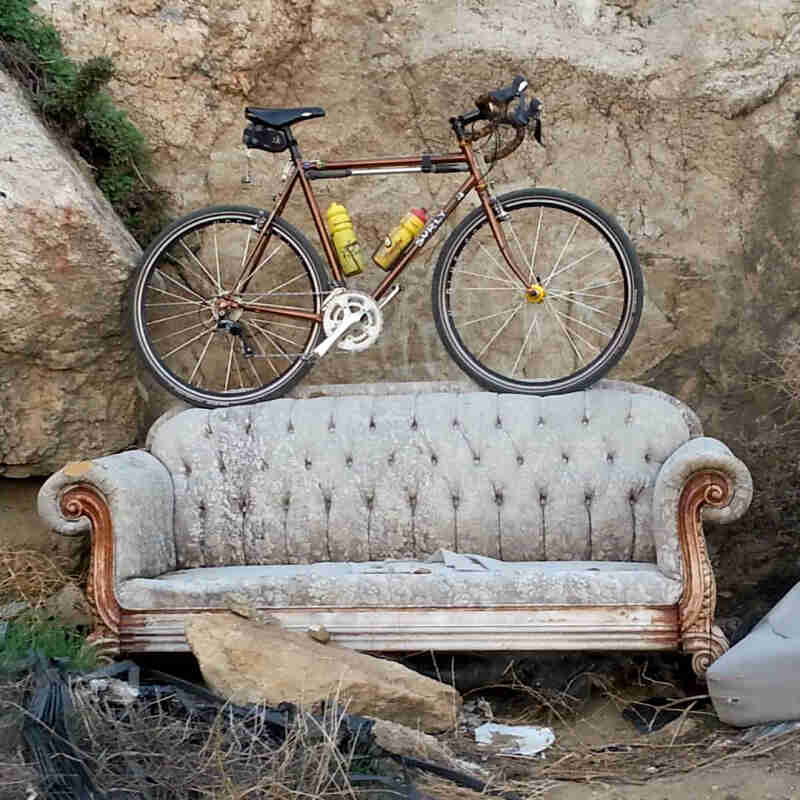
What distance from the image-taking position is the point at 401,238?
219 inches

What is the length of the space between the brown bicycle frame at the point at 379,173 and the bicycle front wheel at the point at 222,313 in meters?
0.07

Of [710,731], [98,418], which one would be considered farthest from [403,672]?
[98,418]

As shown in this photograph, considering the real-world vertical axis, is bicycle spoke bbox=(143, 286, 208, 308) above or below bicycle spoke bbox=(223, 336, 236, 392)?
above

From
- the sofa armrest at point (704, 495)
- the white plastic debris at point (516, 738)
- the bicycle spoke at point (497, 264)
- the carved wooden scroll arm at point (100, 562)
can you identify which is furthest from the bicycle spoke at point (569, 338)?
the carved wooden scroll arm at point (100, 562)

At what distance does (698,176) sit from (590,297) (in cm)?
81

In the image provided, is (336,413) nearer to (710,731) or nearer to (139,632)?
(139,632)

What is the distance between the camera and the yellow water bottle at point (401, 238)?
18.2 ft

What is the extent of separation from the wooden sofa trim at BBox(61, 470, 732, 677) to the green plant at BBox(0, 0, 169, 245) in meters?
2.27

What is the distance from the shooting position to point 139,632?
4691 millimetres

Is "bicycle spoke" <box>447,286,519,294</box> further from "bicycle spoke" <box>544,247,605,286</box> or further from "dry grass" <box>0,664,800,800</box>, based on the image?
"dry grass" <box>0,664,800,800</box>

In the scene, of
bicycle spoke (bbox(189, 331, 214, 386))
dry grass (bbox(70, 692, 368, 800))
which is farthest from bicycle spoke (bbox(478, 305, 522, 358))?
dry grass (bbox(70, 692, 368, 800))

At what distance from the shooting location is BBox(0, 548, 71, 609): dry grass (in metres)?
5.45

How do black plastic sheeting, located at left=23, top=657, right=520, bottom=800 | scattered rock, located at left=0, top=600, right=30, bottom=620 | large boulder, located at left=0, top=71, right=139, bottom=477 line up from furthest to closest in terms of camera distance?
large boulder, located at left=0, top=71, right=139, bottom=477 → scattered rock, located at left=0, top=600, right=30, bottom=620 → black plastic sheeting, located at left=23, top=657, right=520, bottom=800

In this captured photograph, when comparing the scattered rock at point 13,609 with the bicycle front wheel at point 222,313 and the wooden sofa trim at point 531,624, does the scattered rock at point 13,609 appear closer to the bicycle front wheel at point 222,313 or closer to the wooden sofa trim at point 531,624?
the wooden sofa trim at point 531,624
